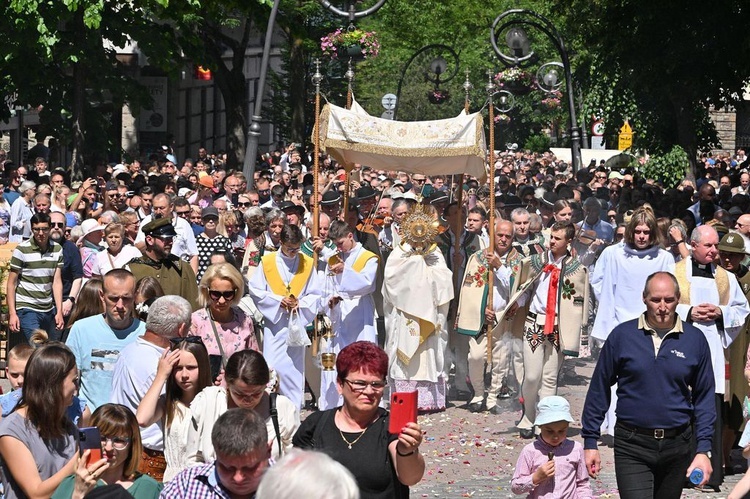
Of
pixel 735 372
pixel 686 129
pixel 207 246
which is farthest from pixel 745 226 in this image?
pixel 686 129

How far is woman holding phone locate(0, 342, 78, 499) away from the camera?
20.4 feet

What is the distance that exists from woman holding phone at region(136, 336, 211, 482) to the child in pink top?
1631 millimetres

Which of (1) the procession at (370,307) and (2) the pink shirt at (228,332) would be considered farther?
(2) the pink shirt at (228,332)

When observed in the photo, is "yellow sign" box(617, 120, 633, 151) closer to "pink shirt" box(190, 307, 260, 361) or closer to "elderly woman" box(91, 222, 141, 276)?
"elderly woman" box(91, 222, 141, 276)

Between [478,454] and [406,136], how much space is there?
428 cm

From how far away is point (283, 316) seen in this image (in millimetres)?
12305

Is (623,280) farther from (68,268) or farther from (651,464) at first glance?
(68,268)

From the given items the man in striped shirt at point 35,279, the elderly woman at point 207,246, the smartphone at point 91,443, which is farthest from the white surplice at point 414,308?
the smartphone at point 91,443

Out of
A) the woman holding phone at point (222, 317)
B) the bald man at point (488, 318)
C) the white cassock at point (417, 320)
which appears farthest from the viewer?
the bald man at point (488, 318)

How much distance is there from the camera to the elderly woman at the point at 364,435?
229 inches

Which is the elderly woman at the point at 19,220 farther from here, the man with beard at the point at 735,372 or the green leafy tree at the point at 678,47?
the man with beard at the point at 735,372

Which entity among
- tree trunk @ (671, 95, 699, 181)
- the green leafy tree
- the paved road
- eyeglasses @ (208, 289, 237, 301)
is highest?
the green leafy tree

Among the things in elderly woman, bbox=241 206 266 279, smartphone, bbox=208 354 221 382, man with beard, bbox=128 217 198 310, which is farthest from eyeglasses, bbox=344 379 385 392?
elderly woman, bbox=241 206 266 279

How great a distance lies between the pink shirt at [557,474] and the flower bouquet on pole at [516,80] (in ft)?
72.6
